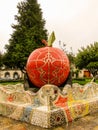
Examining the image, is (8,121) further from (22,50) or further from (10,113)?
(22,50)

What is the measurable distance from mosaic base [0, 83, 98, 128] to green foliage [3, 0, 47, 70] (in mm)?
23996

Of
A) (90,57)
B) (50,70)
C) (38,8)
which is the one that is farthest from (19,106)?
(38,8)

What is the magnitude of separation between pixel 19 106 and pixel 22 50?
25.2m

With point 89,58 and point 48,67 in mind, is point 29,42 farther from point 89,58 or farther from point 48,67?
point 48,67

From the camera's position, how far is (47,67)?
7.86 m

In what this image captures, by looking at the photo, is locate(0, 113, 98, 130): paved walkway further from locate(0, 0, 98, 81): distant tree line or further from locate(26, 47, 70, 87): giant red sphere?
locate(0, 0, 98, 81): distant tree line

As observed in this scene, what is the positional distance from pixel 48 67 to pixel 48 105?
191cm

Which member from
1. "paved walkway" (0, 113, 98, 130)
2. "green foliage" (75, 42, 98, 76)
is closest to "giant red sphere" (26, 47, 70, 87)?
"paved walkway" (0, 113, 98, 130)

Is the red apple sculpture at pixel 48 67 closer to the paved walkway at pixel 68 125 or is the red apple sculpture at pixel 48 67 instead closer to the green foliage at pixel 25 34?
the paved walkway at pixel 68 125

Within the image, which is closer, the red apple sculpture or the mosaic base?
the mosaic base

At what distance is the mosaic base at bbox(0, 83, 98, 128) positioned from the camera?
20.4 feet

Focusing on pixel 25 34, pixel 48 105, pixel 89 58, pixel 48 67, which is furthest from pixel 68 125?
pixel 25 34

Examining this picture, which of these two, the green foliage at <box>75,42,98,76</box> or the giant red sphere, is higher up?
the green foliage at <box>75,42,98,76</box>

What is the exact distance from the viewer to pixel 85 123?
647 centimetres
